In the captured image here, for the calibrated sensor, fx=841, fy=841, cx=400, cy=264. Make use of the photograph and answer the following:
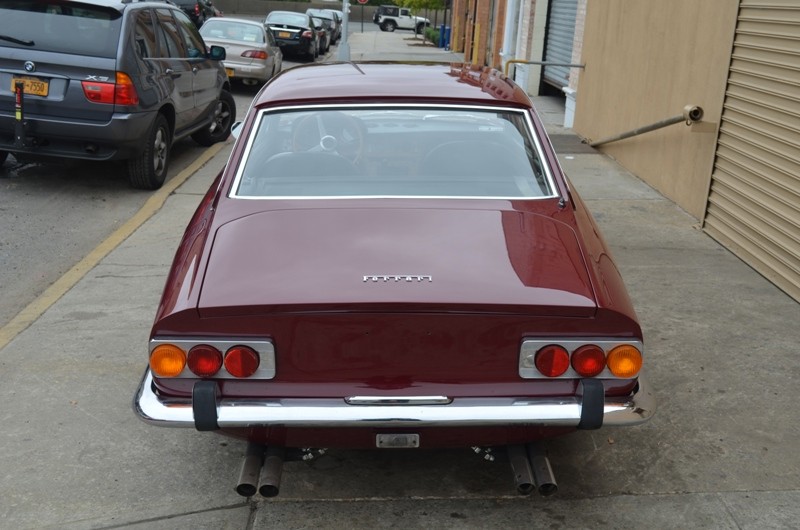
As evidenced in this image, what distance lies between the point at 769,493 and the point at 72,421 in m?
3.26

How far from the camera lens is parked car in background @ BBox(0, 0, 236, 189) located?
25.5 feet

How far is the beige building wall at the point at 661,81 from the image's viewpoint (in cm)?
777

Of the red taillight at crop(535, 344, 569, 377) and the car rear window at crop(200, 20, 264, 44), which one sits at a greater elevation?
the car rear window at crop(200, 20, 264, 44)

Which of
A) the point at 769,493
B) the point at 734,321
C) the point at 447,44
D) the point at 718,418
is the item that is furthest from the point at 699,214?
the point at 447,44

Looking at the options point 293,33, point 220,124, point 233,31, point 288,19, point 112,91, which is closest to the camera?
point 112,91

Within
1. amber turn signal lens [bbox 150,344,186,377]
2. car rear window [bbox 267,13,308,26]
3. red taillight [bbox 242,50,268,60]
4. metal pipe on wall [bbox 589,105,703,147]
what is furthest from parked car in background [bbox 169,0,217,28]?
amber turn signal lens [bbox 150,344,186,377]

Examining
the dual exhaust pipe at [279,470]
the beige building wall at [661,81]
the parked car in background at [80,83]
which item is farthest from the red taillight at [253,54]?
the dual exhaust pipe at [279,470]

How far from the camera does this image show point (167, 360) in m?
3.02

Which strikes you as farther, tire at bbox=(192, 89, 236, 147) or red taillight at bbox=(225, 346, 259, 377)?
tire at bbox=(192, 89, 236, 147)

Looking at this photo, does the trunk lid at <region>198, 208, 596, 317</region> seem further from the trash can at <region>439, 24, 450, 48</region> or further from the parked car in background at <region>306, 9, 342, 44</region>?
the trash can at <region>439, 24, 450, 48</region>

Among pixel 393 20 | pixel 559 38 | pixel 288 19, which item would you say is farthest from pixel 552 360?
pixel 393 20

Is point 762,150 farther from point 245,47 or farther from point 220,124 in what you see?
point 245,47

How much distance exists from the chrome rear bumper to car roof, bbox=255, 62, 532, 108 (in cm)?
177

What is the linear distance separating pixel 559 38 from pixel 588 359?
45.1 feet
